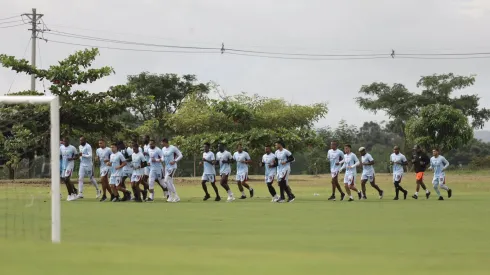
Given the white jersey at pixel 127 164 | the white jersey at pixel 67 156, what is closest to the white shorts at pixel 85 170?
the white jersey at pixel 67 156

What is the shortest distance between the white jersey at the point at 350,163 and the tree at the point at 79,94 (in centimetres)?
1801

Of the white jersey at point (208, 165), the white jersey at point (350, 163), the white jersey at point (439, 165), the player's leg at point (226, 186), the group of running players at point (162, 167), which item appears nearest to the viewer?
the group of running players at point (162, 167)

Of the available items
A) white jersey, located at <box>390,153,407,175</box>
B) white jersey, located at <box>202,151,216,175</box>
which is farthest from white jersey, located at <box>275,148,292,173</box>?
white jersey, located at <box>390,153,407,175</box>

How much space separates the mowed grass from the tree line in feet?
11.0

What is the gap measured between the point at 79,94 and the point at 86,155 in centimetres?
1724

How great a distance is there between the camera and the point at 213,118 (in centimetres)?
5881

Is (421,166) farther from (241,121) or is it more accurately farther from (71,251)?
(241,121)

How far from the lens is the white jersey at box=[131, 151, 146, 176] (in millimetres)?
27656

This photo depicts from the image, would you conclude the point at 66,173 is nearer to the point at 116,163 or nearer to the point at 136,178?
the point at 116,163

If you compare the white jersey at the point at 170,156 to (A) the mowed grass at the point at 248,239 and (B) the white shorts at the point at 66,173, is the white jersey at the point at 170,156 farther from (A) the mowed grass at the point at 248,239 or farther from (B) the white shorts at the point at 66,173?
(A) the mowed grass at the point at 248,239

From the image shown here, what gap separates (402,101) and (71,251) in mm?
70801

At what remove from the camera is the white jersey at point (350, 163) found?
1161 inches

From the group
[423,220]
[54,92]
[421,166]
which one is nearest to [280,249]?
[423,220]

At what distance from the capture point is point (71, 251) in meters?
12.9
